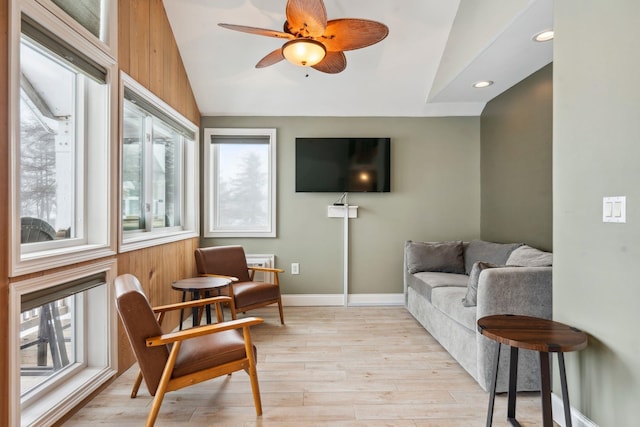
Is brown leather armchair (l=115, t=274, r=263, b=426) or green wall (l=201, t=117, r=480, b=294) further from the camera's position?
green wall (l=201, t=117, r=480, b=294)

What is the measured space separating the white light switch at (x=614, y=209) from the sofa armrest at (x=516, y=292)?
67 centimetres

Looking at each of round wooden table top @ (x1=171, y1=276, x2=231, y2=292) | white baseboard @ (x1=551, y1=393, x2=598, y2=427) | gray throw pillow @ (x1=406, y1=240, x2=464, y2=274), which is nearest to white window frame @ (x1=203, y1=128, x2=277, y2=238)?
round wooden table top @ (x1=171, y1=276, x2=231, y2=292)

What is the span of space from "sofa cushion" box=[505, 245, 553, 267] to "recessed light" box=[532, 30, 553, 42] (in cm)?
156

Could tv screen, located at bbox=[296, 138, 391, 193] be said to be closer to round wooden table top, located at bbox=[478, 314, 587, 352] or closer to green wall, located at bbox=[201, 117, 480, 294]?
green wall, located at bbox=[201, 117, 480, 294]

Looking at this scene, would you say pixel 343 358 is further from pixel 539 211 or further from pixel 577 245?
pixel 539 211

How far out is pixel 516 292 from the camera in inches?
83.3

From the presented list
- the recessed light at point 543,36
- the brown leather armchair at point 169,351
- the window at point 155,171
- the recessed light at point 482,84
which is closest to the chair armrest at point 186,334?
the brown leather armchair at point 169,351

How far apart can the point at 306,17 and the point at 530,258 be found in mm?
2359

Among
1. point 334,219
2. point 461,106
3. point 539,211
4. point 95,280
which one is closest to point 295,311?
point 334,219

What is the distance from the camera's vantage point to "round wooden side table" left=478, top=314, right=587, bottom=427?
4.67 feet

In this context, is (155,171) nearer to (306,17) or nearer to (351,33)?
Answer: (306,17)

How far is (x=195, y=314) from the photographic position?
272 centimetres

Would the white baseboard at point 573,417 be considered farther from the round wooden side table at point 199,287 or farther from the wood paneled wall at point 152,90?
the wood paneled wall at point 152,90

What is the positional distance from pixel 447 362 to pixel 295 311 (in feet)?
5.97
